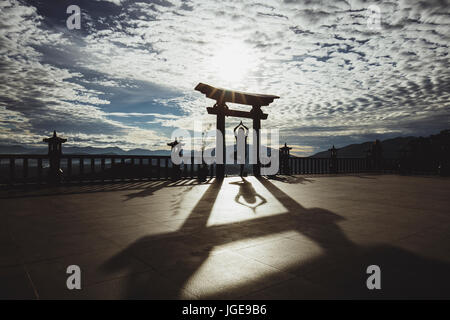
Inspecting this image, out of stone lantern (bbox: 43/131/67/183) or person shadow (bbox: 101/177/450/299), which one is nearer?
person shadow (bbox: 101/177/450/299)

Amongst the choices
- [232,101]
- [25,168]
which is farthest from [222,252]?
[232,101]

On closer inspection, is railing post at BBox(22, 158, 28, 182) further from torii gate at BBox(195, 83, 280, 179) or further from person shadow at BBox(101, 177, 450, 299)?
A: person shadow at BBox(101, 177, 450, 299)

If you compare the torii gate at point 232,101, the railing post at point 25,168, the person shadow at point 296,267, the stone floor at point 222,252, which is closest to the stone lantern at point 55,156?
the railing post at point 25,168

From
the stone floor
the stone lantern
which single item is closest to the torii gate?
the stone lantern

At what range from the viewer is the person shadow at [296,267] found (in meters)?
1.83

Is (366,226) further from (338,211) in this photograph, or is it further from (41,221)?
(41,221)

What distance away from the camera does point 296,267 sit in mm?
2252

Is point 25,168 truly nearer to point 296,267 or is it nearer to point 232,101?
point 232,101

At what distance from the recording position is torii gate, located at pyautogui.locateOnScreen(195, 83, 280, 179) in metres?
11.6

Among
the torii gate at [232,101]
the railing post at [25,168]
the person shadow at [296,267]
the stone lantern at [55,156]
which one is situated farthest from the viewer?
the torii gate at [232,101]

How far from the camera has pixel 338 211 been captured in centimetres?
464

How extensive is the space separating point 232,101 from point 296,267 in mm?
10745

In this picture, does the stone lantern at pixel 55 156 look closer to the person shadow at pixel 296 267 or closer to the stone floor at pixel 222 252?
the stone floor at pixel 222 252
